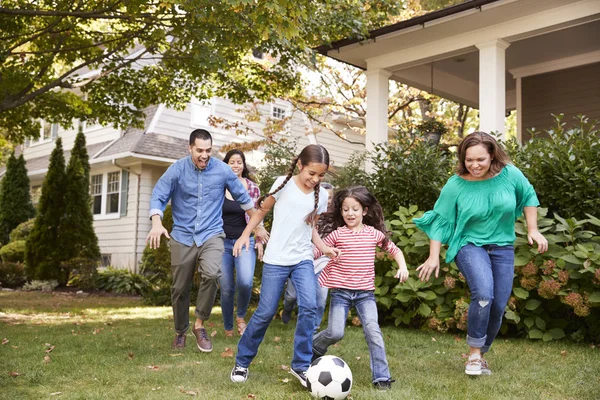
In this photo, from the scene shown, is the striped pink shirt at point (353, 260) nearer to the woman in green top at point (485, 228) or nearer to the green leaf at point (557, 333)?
the woman in green top at point (485, 228)

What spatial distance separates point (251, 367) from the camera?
5449 millimetres

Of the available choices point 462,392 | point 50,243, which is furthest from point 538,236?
point 50,243

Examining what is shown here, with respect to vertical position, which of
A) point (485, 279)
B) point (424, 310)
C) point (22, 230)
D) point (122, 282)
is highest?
point (22, 230)

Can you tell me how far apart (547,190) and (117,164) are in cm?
1438

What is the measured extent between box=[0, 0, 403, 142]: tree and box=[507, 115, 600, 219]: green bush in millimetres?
3261

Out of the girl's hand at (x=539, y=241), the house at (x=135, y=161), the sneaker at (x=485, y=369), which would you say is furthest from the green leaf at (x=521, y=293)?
the house at (x=135, y=161)

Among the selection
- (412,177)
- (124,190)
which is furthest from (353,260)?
Result: (124,190)

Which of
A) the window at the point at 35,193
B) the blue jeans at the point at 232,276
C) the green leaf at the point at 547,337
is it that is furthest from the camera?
the window at the point at 35,193

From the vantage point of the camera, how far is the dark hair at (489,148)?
191 inches

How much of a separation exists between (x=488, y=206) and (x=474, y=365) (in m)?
1.25

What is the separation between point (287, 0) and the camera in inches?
278

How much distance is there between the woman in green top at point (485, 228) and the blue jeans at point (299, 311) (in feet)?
2.94

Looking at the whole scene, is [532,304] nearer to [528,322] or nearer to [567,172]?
[528,322]

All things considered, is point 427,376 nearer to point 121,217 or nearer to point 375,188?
point 375,188
